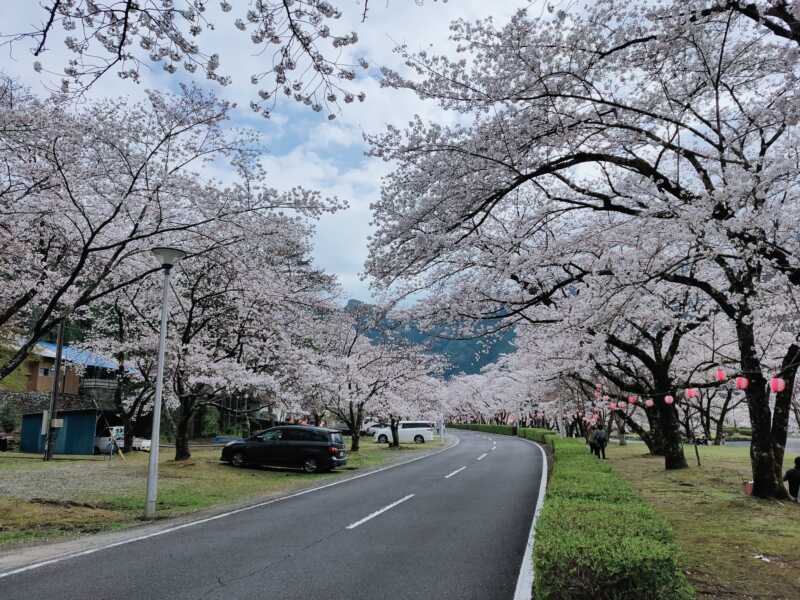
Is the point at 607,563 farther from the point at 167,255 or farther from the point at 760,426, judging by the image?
the point at 760,426

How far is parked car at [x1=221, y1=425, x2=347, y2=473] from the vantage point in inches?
802

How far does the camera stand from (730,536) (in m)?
8.80

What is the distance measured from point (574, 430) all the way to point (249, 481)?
4972 cm

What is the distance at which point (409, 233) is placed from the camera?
9.59 meters

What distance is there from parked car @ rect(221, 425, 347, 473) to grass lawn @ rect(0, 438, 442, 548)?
1.44 ft

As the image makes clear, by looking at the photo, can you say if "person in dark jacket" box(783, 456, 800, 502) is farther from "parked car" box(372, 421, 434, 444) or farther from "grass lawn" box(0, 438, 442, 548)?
"parked car" box(372, 421, 434, 444)

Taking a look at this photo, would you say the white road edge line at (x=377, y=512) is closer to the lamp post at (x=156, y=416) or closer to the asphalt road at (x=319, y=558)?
the asphalt road at (x=319, y=558)

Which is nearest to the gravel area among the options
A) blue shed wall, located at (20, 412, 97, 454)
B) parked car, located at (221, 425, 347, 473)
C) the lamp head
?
parked car, located at (221, 425, 347, 473)

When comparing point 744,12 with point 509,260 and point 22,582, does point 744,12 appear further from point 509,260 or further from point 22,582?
point 22,582

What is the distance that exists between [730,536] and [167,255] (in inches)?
454

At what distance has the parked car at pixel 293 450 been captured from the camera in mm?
20362

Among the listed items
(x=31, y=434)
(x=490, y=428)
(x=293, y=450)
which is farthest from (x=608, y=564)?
(x=490, y=428)

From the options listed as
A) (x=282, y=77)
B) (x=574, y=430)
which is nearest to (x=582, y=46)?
(x=282, y=77)

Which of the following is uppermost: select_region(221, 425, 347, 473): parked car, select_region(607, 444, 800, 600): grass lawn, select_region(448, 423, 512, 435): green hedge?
select_region(221, 425, 347, 473): parked car
